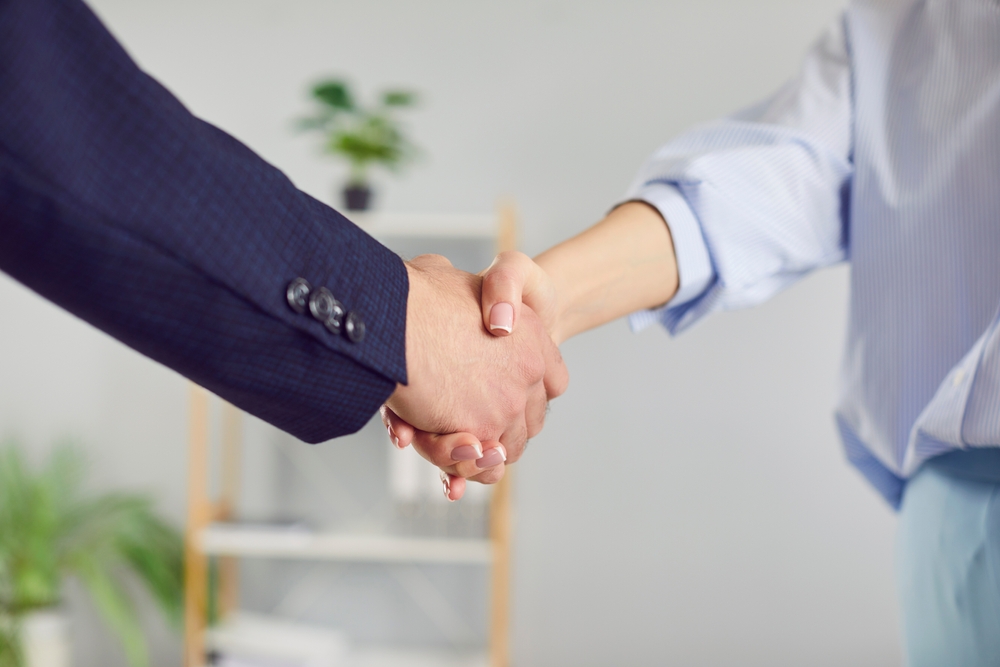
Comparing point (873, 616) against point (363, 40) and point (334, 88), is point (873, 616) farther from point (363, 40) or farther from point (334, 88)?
point (363, 40)

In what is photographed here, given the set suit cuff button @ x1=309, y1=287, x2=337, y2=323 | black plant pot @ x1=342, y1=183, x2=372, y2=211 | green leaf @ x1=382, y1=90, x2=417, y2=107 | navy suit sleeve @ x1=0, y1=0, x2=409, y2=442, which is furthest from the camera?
black plant pot @ x1=342, y1=183, x2=372, y2=211

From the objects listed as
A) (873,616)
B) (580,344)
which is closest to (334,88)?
(580,344)

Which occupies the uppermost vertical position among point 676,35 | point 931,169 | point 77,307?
point 676,35

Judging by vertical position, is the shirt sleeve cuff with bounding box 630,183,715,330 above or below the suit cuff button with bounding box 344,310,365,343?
above

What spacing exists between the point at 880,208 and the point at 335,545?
165cm

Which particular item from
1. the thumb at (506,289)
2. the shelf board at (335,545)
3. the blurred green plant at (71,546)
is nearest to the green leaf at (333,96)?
the shelf board at (335,545)

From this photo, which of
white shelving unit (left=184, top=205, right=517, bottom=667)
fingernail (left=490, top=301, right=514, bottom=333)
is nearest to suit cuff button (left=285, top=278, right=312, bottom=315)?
fingernail (left=490, top=301, right=514, bottom=333)

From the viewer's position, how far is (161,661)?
2.39 m

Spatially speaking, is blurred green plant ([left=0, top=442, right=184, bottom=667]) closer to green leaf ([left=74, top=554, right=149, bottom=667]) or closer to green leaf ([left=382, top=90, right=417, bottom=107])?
green leaf ([left=74, top=554, right=149, bottom=667])

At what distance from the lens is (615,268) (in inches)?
32.9

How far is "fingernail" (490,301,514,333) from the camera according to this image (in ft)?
2.35

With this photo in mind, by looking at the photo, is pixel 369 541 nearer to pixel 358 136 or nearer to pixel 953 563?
pixel 358 136

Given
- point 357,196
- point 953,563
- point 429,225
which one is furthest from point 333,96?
point 953,563

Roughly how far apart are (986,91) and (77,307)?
0.83m
